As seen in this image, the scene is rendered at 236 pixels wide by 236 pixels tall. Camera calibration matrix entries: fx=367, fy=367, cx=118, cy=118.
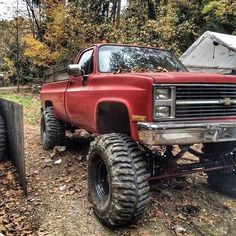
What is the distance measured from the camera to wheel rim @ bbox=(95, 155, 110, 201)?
4.65 metres

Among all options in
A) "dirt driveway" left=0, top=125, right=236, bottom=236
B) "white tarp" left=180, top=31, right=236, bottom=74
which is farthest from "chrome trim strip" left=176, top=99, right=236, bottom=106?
"white tarp" left=180, top=31, right=236, bottom=74

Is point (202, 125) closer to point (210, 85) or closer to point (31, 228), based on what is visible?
point (210, 85)

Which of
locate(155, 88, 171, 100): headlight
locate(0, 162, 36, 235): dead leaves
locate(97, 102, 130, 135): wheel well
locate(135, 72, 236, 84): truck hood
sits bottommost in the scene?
locate(0, 162, 36, 235): dead leaves

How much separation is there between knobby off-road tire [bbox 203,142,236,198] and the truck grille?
36.6 inches

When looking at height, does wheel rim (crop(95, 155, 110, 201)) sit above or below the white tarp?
below

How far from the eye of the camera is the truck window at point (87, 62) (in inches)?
224

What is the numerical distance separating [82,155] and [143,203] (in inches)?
130

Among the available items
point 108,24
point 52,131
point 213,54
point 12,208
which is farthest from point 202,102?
point 108,24

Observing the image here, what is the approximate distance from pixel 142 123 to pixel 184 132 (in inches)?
18.2

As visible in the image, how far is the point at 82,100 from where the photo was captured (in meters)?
5.55

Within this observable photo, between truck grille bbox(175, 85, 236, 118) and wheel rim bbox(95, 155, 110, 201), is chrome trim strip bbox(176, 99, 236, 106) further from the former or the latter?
wheel rim bbox(95, 155, 110, 201)

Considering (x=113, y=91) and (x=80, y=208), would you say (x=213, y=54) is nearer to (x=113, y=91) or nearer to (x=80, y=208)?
(x=113, y=91)

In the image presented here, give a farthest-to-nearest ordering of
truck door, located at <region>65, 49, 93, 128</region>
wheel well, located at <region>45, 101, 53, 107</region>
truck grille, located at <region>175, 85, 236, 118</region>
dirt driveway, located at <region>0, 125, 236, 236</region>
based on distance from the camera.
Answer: wheel well, located at <region>45, 101, 53, 107</region>, truck door, located at <region>65, 49, 93, 128</region>, dirt driveway, located at <region>0, 125, 236, 236</region>, truck grille, located at <region>175, 85, 236, 118</region>

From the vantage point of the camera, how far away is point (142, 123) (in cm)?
389
